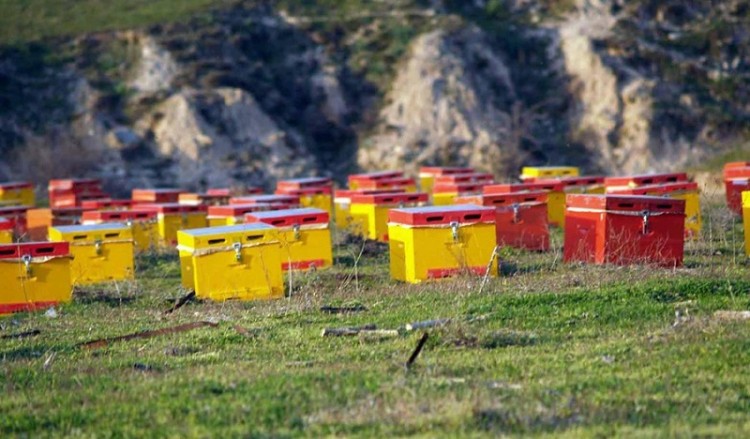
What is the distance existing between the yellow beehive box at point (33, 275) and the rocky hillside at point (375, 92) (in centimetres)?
2845

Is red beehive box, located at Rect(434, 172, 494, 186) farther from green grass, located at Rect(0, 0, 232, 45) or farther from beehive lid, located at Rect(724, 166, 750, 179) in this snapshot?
green grass, located at Rect(0, 0, 232, 45)

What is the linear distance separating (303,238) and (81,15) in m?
38.2

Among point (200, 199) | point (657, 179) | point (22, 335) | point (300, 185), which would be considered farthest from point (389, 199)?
point (22, 335)

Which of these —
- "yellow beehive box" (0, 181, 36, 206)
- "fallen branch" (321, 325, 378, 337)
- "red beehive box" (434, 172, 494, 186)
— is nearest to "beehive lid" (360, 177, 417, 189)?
"red beehive box" (434, 172, 494, 186)

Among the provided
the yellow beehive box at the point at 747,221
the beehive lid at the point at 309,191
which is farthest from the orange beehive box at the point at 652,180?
the beehive lid at the point at 309,191

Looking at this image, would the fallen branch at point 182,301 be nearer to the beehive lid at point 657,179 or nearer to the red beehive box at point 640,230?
the red beehive box at point 640,230

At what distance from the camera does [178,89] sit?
49.2 m

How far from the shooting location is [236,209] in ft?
76.4

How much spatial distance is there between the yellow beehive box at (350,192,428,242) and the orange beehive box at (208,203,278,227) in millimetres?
2070

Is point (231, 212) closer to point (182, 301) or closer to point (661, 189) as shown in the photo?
point (182, 301)

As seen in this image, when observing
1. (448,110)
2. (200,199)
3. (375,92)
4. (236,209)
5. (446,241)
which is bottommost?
(200,199)

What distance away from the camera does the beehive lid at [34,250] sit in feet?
55.0

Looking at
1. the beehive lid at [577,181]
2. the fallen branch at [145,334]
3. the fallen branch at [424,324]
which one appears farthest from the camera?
the beehive lid at [577,181]

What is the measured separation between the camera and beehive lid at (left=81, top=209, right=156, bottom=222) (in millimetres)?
24594
